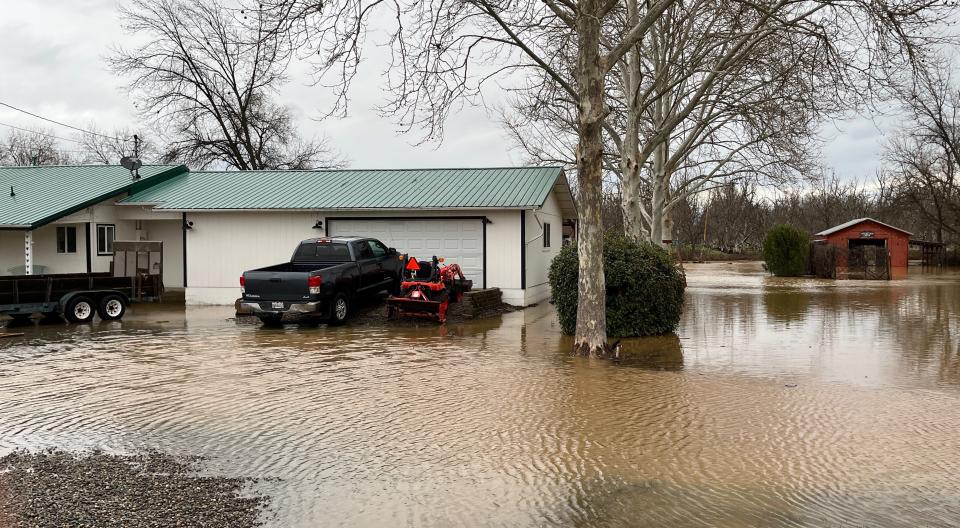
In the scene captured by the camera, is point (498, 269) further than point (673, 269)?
Yes

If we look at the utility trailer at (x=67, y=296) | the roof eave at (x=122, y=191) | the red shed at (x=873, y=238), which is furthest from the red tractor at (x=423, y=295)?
the red shed at (x=873, y=238)

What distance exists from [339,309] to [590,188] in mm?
6719

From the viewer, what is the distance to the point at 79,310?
55.3 ft

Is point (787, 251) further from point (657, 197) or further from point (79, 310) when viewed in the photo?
point (79, 310)

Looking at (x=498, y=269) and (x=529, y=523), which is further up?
(x=498, y=269)

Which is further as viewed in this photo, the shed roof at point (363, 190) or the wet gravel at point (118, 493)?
the shed roof at point (363, 190)

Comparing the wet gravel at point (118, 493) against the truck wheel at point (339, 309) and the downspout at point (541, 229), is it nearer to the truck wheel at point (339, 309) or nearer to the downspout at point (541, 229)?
the truck wheel at point (339, 309)

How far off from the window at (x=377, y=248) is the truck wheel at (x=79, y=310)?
21.3ft

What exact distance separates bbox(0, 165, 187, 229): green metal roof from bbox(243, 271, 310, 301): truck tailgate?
29.6 ft

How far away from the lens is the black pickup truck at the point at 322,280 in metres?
15.5

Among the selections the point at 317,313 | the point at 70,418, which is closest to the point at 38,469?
the point at 70,418

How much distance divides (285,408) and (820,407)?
6.04m

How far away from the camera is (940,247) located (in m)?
46.0

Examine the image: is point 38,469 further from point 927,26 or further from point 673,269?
point 927,26
